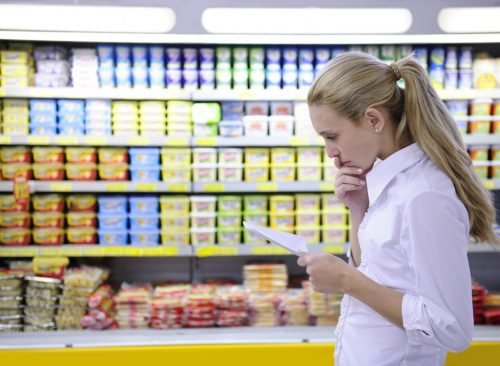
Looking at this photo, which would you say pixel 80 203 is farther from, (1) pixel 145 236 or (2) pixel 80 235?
(1) pixel 145 236

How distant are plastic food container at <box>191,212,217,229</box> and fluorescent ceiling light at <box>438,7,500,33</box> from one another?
1.70m

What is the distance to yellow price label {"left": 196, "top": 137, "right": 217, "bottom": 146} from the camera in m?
3.17

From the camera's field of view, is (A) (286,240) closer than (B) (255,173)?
Yes

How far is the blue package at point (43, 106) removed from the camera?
321 cm

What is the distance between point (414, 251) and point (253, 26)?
1988 millimetres

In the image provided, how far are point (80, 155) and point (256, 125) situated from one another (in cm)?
109

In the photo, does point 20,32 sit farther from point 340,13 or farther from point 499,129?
point 499,129

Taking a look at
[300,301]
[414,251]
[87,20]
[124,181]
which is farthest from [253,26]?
[414,251]

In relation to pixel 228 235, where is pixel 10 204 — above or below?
above

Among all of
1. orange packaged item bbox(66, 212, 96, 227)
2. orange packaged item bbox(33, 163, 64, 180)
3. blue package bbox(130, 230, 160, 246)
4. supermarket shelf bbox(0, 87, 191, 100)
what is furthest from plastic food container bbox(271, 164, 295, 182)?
orange packaged item bbox(33, 163, 64, 180)

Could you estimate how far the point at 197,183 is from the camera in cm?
322

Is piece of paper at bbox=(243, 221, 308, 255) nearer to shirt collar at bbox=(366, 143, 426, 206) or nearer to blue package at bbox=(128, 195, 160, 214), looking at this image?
shirt collar at bbox=(366, 143, 426, 206)

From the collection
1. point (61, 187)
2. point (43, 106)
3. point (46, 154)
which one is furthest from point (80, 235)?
point (43, 106)

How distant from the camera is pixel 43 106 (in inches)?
127
